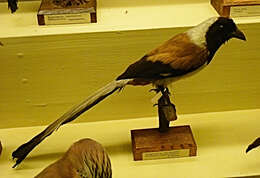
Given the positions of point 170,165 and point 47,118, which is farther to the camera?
point 47,118

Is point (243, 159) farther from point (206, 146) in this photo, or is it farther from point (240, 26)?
point (240, 26)

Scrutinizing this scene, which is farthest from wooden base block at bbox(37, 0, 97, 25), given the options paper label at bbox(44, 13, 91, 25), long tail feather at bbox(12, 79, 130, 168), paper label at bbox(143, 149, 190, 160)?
paper label at bbox(143, 149, 190, 160)

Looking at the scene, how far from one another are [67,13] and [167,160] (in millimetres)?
355

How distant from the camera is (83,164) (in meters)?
0.66

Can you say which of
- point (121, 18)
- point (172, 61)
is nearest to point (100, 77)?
point (121, 18)

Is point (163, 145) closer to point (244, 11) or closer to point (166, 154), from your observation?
point (166, 154)

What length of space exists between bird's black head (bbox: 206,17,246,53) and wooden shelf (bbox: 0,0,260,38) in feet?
0.54

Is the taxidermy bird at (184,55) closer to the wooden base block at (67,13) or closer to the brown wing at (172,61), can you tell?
the brown wing at (172,61)

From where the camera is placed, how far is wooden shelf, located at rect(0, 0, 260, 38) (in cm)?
93

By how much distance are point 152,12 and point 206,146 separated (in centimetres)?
31

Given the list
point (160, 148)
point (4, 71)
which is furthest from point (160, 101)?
point (4, 71)

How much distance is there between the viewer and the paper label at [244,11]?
0.94 m

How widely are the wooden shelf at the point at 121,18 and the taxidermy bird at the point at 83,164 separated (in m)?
0.31

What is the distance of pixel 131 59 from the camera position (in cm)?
96
